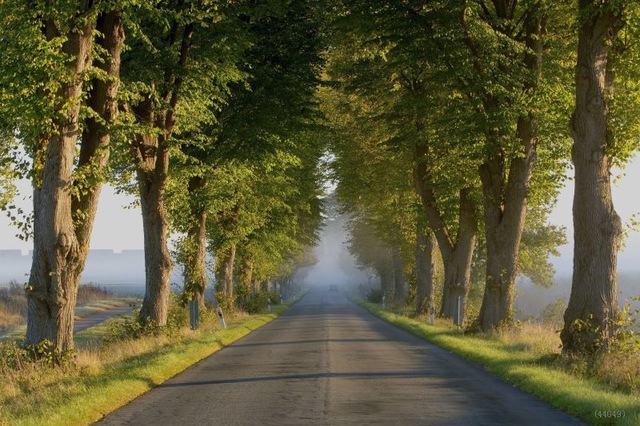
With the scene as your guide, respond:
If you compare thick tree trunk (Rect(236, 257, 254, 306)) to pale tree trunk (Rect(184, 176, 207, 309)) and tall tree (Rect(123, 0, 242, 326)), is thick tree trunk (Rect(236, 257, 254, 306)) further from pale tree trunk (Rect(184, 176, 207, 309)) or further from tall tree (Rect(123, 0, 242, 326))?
tall tree (Rect(123, 0, 242, 326))

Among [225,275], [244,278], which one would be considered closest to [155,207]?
[225,275]

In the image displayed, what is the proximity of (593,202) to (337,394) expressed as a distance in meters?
7.09

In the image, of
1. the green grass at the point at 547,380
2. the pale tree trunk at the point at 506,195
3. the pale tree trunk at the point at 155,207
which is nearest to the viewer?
the green grass at the point at 547,380

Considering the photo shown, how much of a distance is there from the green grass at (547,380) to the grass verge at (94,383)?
6512 mm

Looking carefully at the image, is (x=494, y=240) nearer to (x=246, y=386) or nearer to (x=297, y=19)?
(x=297, y=19)

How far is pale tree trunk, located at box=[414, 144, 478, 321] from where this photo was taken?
3447 centimetres

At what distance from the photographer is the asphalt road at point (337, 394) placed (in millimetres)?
10781

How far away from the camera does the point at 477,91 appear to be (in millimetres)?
24656

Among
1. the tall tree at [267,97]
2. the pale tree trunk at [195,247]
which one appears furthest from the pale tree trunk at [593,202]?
the pale tree trunk at [195,247]

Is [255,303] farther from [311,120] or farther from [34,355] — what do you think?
[34,355]

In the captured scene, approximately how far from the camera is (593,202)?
16625 millimetres

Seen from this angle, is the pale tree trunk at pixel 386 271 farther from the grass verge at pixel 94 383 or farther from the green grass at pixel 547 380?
the grass verge at pixel 94 383

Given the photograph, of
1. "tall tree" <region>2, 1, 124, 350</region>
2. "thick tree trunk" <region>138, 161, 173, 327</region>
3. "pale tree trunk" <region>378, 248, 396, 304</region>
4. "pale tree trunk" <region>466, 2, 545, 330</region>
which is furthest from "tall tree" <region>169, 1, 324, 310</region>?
"pale tree trunk" <region>378, 248, 396, 304</region>

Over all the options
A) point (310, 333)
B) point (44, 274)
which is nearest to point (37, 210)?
point (44, 274)
